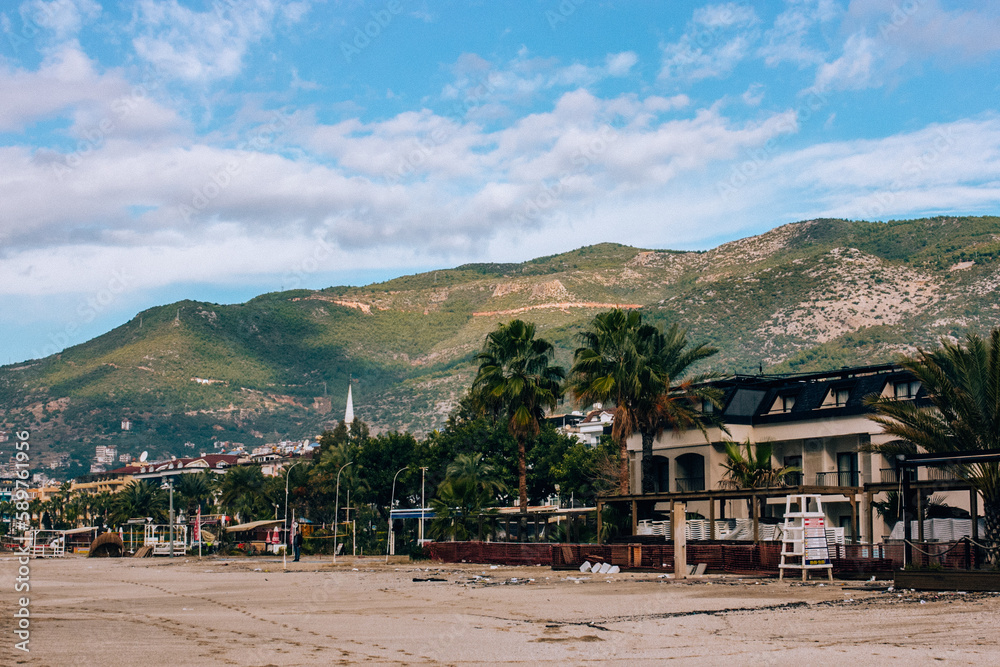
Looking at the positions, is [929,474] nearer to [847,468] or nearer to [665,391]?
[847,468]

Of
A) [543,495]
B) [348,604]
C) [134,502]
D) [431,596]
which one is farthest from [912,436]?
[134,502]

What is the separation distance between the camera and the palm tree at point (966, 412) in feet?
81.8

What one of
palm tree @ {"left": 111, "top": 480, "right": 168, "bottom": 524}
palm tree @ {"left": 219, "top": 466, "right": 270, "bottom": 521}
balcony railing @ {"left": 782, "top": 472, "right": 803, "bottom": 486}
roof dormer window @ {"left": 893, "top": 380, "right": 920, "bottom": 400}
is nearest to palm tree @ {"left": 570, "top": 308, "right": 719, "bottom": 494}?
balcony railing @ {"left": 782, "top": 472, "right": 803, "bottom": 486}

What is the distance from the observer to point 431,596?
77.7 ft

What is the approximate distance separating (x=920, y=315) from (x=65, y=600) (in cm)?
16219

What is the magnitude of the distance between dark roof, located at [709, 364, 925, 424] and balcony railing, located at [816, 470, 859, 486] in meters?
2.93

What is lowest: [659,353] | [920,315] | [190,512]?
[190,512]

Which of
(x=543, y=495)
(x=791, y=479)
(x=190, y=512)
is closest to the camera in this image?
(x=791, y=479)

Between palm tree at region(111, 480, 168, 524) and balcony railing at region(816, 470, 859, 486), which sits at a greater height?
balcony railing at region(816, 470, 859, 486)

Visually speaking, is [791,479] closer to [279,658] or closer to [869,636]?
[869,636]

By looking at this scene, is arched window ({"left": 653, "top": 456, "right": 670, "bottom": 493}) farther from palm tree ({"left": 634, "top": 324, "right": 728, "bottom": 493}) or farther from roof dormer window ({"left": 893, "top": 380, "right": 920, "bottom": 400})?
roof dormer window ({"left": 893, "top": 380, "right": 920, "bottom": 400})

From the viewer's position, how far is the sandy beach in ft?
40.8

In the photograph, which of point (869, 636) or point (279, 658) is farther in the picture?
point (869, 636)

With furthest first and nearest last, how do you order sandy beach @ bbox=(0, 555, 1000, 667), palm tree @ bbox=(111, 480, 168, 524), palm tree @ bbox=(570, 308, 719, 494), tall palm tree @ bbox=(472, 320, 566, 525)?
palm tree @ bbox=(111, 480, 168, 524) < tall palm tree @ bbox=(472, 320, 566, 525) < palm tree @ bbox=(570, 308, 719, 494) < sandy beach @ bbox=(0, 555, 1000, 667)
